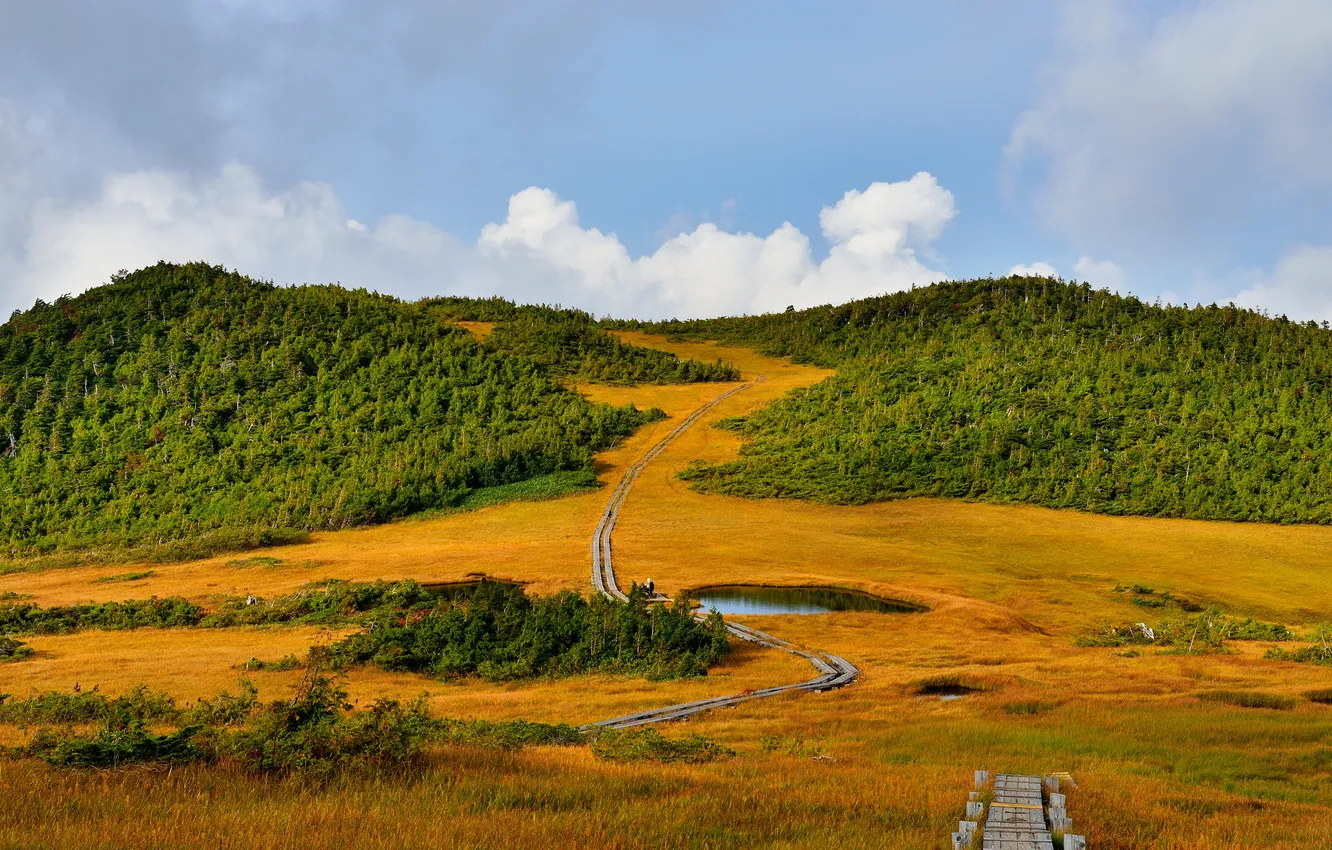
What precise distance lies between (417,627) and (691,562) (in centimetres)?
2679

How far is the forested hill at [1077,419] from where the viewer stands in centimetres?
8581

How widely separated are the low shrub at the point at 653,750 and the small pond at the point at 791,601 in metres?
31.7

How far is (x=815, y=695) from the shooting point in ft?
98.0

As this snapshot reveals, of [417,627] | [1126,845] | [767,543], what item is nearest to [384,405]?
[767,543]

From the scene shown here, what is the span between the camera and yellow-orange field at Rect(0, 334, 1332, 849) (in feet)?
35.3

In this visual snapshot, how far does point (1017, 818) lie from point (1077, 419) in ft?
323

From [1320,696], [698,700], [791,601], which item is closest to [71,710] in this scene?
[698,700]

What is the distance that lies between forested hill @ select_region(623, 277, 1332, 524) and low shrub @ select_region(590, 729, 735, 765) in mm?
71593

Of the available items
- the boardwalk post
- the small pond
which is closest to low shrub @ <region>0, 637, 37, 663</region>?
the small pond

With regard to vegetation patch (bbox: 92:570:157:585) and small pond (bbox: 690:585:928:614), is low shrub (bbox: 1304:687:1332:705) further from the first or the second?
vegetation patch (bbox: 92:570:157:585)

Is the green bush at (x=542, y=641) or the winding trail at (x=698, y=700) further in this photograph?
the green bush at (x=542, y=641)

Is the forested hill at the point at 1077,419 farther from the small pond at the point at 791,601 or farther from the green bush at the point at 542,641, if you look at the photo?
the green bush at the point at 542,641

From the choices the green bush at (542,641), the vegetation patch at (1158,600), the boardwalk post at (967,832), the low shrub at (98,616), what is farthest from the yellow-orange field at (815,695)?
the low shrub at (98,616)

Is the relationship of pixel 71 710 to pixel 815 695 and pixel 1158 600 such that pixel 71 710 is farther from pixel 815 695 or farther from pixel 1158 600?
pixel 1158 600
